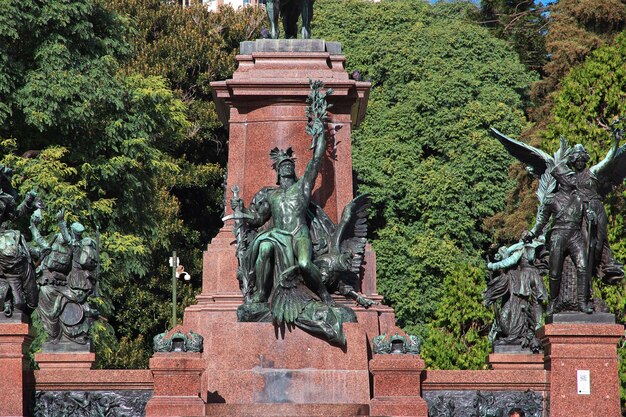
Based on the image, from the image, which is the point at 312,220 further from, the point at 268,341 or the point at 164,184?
the point at 164,184

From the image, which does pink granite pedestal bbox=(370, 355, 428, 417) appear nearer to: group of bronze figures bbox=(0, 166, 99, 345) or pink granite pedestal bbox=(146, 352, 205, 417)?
pink granite pedestal bbox=(146, 352, 205, 417)

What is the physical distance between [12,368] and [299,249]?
12.9ft

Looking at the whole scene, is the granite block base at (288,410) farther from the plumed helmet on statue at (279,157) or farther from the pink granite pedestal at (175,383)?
the plumed helmet on statue at (279,157)

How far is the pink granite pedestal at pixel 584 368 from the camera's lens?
64.7ft

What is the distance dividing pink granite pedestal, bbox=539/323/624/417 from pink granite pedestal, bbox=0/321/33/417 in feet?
21.2

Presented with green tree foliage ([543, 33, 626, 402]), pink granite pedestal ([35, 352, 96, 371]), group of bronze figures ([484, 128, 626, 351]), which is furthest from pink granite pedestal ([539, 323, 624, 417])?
green tree foliage ([543, 33, 626, 402])

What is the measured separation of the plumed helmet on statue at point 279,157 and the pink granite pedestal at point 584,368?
4.27 meters

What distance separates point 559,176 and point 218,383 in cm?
515

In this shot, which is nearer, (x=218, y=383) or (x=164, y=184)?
(x=218, y=383)

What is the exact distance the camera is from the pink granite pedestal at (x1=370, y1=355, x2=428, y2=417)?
1923cm

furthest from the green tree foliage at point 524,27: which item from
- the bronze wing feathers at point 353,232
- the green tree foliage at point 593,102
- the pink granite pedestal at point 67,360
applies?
the pink granite pedestal at point 67,360

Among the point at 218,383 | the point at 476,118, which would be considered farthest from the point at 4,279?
the point at 476,118

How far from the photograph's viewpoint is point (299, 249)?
68.6ft

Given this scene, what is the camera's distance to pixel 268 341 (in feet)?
66.5
